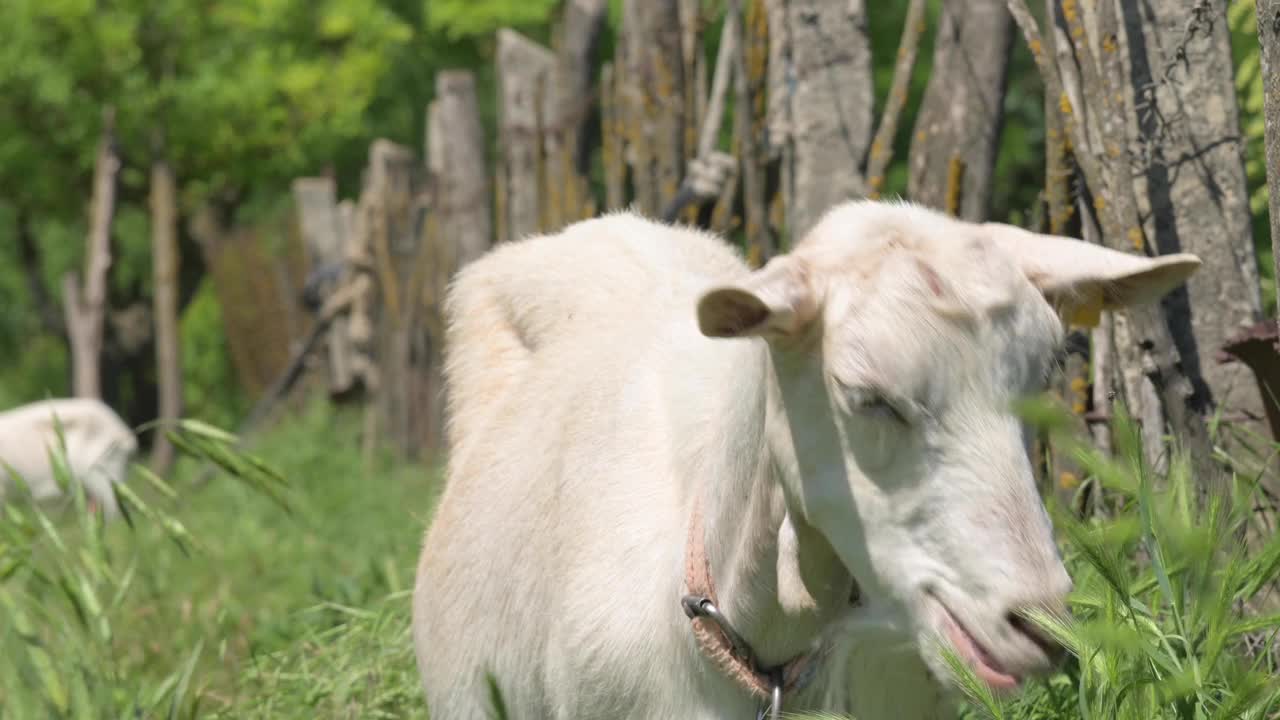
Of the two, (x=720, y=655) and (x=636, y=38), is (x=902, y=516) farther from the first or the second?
(x=636, y=38)

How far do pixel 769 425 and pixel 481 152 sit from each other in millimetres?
8927

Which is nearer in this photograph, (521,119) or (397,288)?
(521,119)

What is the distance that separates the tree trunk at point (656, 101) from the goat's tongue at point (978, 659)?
490 cm

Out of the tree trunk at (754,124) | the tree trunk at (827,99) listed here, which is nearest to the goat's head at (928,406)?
the tree trunk at (827,99)

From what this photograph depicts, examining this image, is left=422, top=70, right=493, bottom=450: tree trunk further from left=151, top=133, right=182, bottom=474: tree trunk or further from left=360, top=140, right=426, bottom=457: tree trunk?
left=151, top=133, right=182, bottom=474: tree trunk

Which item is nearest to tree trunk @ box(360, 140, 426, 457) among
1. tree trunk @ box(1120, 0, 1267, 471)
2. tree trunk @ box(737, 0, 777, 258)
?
tree trunk @ box(737, 0, 777, 258)

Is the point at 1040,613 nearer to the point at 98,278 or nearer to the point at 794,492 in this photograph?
the point at 794,492

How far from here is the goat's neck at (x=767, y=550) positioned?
260 centimetres

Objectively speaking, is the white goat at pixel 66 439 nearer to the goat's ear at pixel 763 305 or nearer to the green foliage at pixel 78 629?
the green foliage at pixel 78 629

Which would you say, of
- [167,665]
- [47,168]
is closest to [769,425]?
[167,665]

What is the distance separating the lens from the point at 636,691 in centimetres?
284

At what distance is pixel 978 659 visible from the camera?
90.0 inches

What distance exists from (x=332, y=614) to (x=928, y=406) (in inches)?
139

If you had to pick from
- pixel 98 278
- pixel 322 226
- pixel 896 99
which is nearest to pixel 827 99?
pixel 896 99
